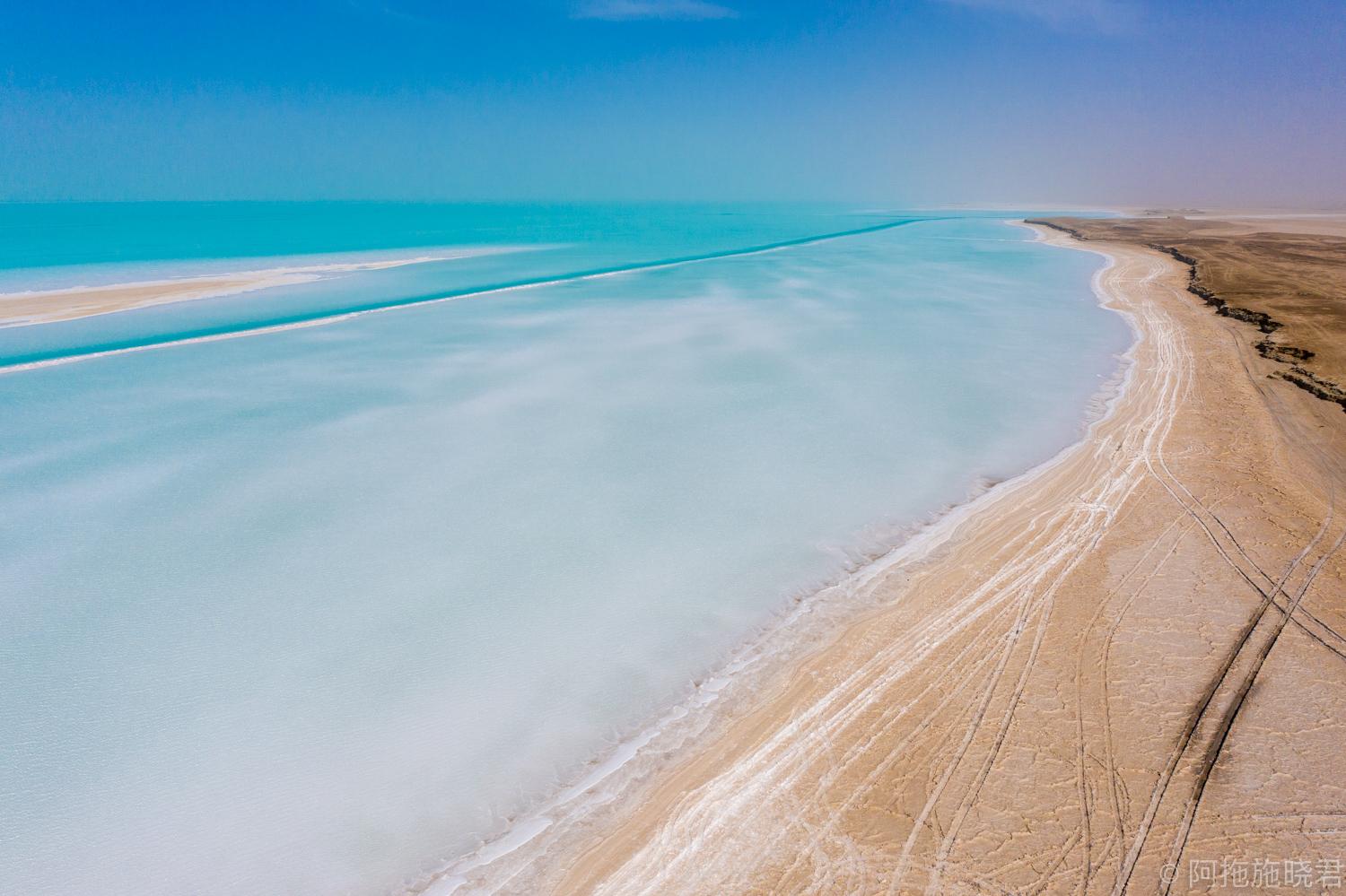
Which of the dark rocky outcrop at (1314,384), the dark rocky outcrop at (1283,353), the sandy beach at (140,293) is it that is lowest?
the sandy beach at (140,293)

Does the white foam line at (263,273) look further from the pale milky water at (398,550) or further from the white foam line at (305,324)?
the pale milky water at (398,550)

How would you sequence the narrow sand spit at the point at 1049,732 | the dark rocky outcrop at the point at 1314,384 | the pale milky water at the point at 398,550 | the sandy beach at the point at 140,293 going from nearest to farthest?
the narrow sand spit at the point at 1049,732
the pale milky water at the point at 398,550
the dark rocky outcrop at the point at 1314,384
the sandy beach at the point at 140,293

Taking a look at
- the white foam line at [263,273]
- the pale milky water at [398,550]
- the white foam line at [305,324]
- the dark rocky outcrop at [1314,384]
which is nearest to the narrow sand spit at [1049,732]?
the pale milky water at [398,550]

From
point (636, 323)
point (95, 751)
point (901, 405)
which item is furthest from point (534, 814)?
point (636, 323)

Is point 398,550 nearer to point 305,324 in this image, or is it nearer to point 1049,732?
point 1049,732

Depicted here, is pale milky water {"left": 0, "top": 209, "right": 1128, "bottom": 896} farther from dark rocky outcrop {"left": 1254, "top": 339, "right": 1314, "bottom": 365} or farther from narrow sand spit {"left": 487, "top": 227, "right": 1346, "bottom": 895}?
dark rocky outcrop {"left": 1254, "top": 339, "right": 1314, "bottom": 365}

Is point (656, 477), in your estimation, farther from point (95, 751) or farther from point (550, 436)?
point (95, 751)

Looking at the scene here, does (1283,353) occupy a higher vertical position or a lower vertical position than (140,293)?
higher

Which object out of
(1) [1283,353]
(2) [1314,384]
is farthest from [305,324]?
(1) [1283,353]
